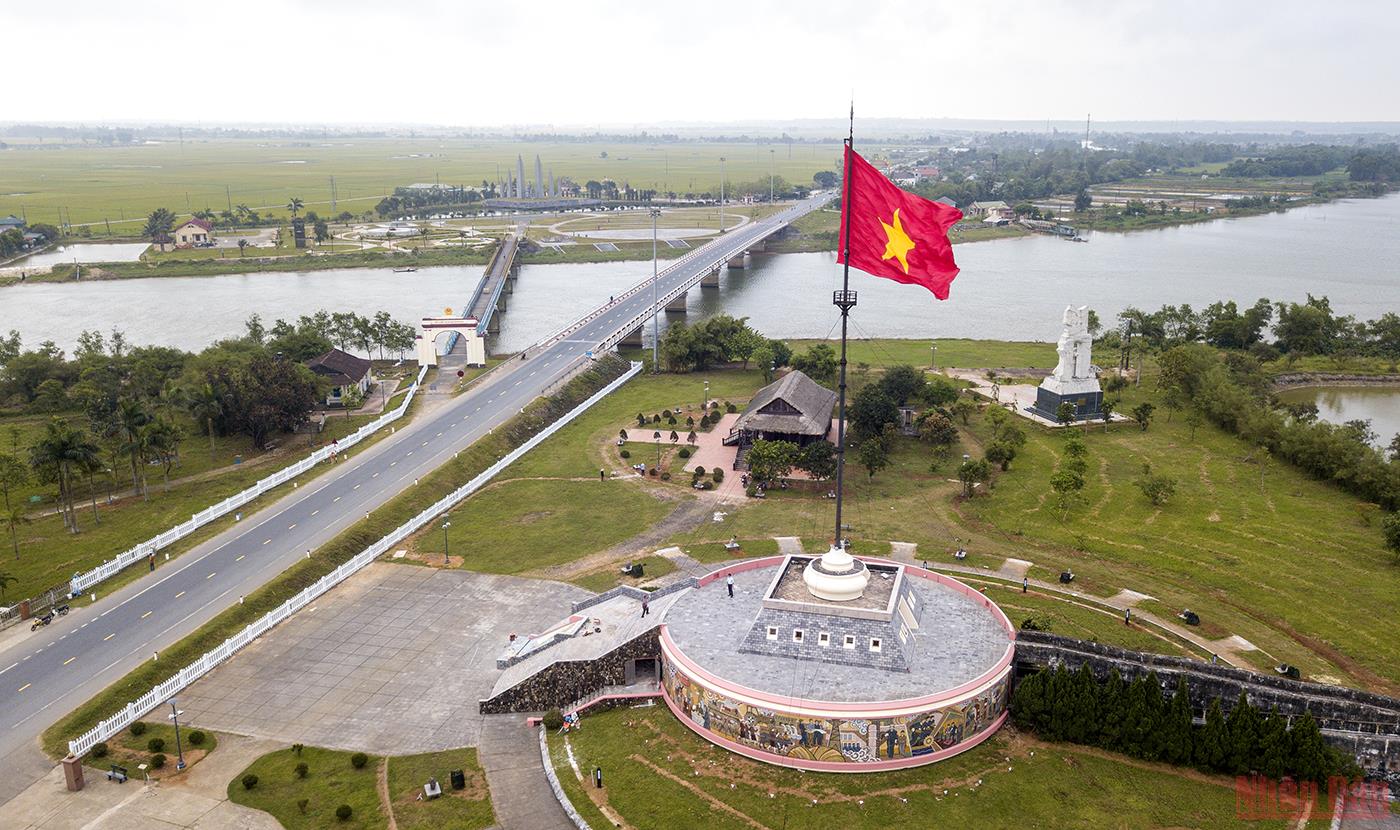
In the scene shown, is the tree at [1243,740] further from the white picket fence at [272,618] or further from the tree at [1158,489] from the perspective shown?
the white picket fence at [272,618]

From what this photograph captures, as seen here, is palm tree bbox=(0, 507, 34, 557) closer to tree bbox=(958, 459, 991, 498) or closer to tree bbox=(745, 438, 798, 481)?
tree bbox=(745, 438, 798, 481)

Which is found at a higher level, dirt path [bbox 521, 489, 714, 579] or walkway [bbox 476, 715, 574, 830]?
dirt path [bbox 521, 489, 714, 579]

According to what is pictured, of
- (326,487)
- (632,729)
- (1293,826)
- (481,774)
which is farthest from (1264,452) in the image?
(326,487)

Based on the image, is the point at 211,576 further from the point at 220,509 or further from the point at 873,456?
the point at 873,456

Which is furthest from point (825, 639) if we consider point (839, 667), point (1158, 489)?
point (1158, 489)

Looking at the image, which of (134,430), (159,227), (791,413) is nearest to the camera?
(134,430)

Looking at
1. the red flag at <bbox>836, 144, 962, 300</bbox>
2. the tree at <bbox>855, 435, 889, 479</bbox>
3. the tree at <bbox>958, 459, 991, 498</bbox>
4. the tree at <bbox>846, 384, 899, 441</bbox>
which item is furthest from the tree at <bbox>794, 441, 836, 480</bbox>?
the red flag at <bbox>836, 144, 962, 300</bbox>
